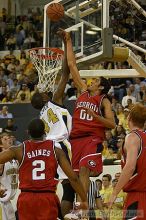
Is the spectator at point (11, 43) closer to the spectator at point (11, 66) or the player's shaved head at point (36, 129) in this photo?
the spectator at point (11, 66)

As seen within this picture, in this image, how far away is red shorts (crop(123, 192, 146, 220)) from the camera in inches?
271

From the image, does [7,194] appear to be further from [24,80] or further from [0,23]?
[0,23]

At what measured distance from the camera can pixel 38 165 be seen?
24.0ft

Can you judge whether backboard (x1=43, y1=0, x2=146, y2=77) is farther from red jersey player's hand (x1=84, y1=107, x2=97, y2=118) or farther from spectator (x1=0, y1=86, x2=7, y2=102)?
spectator (x1=0, y1=86, x2=7, y2=102)

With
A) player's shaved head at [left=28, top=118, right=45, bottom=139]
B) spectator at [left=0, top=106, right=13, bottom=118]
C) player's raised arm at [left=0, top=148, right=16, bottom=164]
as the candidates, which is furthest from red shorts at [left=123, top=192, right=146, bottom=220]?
spectator at [left=0, top=106, right=13, bottom=118]

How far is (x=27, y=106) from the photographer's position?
19.6 metres

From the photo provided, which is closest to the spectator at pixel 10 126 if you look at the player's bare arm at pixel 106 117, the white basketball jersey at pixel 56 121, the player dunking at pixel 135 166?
the white basketball jersey at pixel 56 121

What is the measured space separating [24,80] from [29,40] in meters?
4.50

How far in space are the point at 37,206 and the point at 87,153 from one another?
188 cm

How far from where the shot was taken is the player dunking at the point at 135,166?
680cm

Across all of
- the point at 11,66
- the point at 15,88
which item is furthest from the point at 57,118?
the point at 11,66

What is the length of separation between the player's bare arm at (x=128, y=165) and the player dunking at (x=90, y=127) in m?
2.07

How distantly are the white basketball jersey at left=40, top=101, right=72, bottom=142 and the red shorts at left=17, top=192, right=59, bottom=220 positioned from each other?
1.85m

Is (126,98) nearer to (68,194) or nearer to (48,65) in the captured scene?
(48,65)
